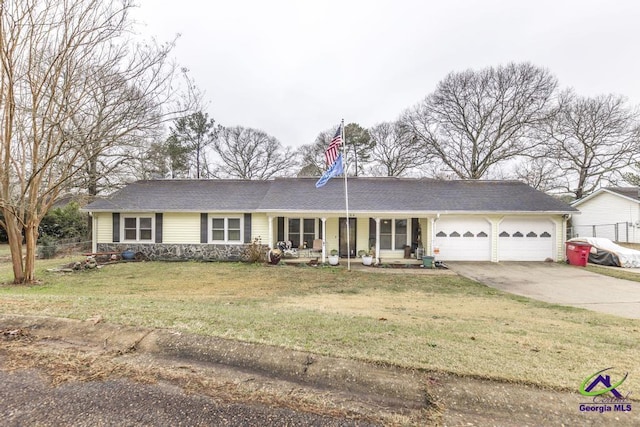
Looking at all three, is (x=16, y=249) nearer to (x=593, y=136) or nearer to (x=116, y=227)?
(x=116, y=227)

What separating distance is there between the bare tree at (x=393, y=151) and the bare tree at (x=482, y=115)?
3.79 ft

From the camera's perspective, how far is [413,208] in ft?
45.7

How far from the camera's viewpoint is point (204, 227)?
46.9ft

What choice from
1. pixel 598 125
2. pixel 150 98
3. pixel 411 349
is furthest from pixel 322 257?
pixel 598 125

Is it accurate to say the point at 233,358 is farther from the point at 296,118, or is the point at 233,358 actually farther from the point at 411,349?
the point at 296,118

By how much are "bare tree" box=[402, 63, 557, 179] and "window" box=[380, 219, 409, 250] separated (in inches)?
613

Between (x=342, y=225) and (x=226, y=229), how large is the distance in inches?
221

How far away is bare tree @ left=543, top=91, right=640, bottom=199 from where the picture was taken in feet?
75.5

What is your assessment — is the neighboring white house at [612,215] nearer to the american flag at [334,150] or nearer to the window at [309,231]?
the american flag at [334,150]

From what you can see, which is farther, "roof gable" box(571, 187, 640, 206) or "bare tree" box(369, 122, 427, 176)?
A: "bare tree" box(369, 122, 427, 176)

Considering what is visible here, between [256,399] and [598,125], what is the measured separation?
32180mm

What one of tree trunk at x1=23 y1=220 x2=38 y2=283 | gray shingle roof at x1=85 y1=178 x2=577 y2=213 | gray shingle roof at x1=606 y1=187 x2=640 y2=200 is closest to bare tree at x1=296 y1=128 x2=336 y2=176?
gray shingle roof at x1=85 y1=178 x2=577 y2=213

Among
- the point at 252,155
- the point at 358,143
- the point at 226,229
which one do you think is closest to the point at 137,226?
the point at 226,229

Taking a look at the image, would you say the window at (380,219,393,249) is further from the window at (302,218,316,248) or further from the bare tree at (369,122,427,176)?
the bare tree at (369,122,427,176)
